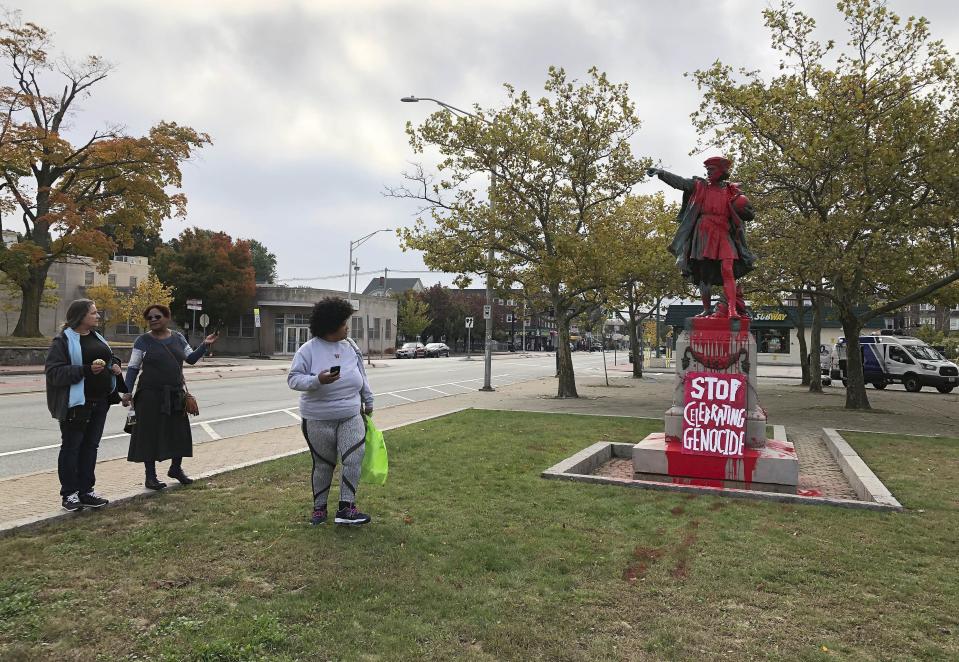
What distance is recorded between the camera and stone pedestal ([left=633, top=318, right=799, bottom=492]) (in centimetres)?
678

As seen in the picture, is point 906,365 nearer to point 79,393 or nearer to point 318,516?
point 318,516

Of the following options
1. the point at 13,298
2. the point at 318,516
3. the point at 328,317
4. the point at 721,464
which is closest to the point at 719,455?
the point at 721,464

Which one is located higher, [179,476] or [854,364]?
[854,364]

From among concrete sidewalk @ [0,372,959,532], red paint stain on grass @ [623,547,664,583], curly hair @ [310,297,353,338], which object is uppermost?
curly hair @ [310,297,353,338]

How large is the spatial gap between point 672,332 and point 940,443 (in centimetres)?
4582

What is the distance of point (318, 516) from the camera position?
4.96 m

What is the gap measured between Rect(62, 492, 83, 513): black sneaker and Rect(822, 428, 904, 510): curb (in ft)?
22.1

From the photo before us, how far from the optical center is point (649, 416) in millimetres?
13703

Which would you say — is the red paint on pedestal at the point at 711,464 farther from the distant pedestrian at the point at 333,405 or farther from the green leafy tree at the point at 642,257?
the green leafy tree at the point at 642,257

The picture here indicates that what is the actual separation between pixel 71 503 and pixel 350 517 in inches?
89.2

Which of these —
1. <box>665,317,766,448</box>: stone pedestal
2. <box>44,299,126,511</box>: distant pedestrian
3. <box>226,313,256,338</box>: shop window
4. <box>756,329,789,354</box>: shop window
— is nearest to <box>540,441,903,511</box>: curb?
<box>665,317,766,448</box>: stone pedestal

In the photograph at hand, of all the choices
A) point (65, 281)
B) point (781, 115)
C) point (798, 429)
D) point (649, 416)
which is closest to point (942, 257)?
point (781, 115)

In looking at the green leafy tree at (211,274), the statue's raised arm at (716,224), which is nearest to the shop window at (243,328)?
the green leafy tree at (211,274)

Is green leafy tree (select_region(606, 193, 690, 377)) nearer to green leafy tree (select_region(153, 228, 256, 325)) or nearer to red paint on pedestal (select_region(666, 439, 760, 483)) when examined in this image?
red paint on pedestal (select_region(666, 439, 760, 483))
